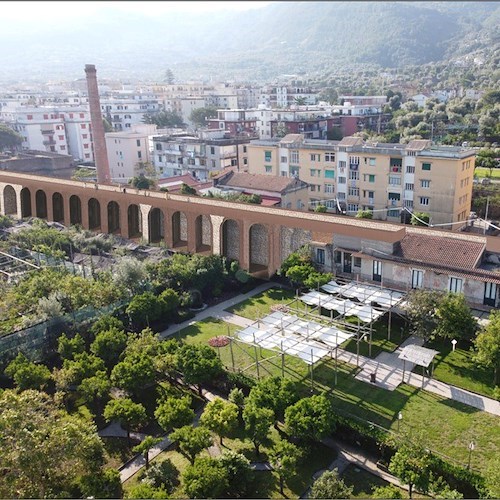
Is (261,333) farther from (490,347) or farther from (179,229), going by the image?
(179,229)

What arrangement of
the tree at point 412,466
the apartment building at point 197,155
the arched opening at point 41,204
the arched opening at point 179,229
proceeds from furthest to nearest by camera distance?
the apartment building at point 197,155 < the arched opening at point 41,204 < the arched opening at point 179,229 < the tree at point 412,466

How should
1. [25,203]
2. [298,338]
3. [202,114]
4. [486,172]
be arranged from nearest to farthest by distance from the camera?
[298,338] → [25,203] → [486,172] → [202,114]

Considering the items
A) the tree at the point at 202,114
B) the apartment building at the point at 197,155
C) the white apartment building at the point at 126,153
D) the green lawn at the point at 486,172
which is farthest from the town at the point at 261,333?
the tree at the point at 202,114

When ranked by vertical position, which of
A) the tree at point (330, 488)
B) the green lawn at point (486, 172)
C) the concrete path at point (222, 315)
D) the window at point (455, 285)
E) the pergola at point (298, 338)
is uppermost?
the green lawn at point (486, 172)

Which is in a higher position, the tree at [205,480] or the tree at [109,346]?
the tree at [109,346]

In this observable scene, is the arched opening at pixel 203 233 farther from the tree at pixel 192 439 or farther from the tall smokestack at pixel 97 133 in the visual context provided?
the tall smokestack at pixel 97 133

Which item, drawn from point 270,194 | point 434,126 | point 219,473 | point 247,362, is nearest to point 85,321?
point 247,362

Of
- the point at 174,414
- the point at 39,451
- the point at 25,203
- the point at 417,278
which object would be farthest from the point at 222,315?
the point at 25,203
